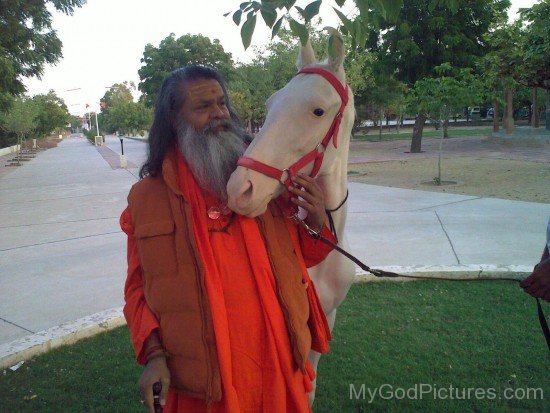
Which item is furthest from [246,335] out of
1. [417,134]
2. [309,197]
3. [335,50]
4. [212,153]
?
[417,134]

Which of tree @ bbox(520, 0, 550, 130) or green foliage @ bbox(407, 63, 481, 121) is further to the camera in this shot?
tree @ bbox(520, 0, 550, 130)

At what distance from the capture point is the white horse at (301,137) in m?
1.57

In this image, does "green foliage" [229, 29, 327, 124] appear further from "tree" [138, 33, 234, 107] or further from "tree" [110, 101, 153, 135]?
"tree" [110, 101, 153, 135]

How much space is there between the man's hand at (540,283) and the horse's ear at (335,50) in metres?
1.21

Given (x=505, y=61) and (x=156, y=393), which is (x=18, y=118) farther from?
Result: (x=156, y=393)

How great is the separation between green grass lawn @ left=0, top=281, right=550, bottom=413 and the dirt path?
629cm

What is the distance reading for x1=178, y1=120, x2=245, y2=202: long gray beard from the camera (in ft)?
5.49

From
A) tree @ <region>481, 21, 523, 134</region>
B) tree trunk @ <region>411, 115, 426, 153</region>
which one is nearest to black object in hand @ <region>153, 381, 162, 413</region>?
tree @ <region>481, 21, 523, 134</region>

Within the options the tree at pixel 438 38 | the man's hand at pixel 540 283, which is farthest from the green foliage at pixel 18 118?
the man's hand at pixel 540 283

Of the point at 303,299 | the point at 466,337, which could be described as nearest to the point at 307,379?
the point at 303,299

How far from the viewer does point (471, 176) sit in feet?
44.3

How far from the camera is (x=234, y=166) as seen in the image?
5.86 ft

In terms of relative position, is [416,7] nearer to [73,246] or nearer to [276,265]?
[73,246]

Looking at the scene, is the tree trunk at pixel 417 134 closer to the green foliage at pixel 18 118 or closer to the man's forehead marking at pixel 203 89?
the man's forehead marking at pixel 203 89
